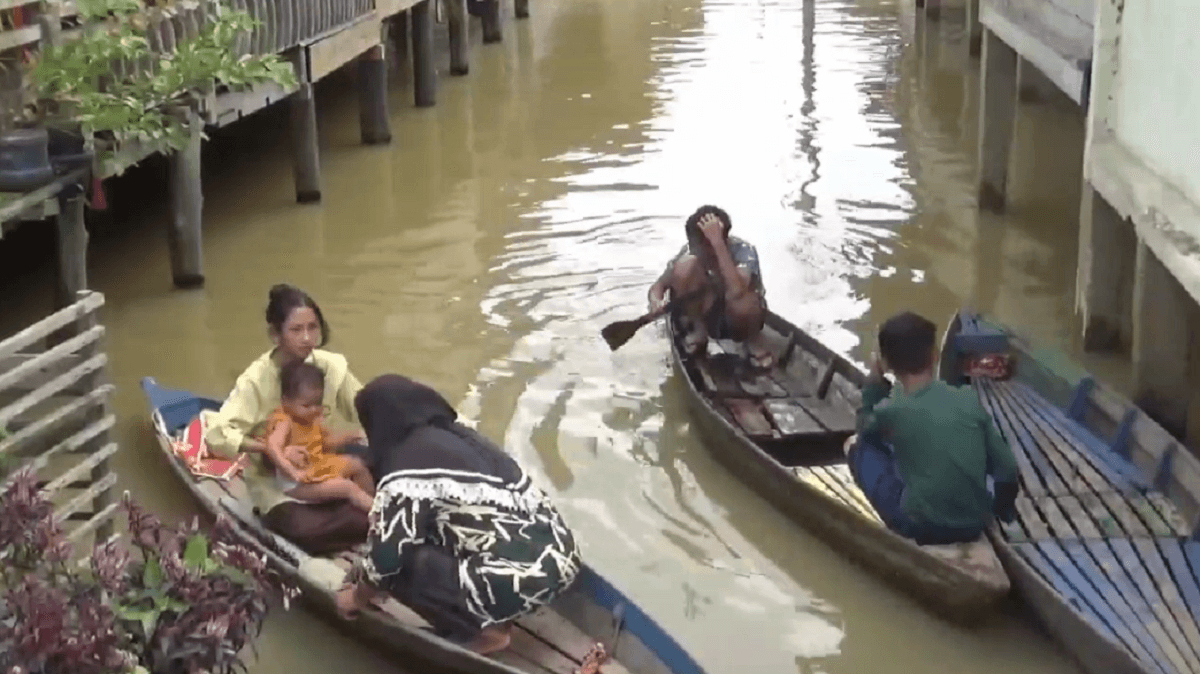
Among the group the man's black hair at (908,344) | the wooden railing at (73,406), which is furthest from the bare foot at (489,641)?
the man's black hair at (908,344)

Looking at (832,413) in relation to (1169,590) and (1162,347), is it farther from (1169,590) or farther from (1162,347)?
(1169,590)

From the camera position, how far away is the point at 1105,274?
8430 mm

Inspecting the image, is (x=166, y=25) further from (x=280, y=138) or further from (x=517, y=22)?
(x=517, y=22)

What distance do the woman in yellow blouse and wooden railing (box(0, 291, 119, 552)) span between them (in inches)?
22.3

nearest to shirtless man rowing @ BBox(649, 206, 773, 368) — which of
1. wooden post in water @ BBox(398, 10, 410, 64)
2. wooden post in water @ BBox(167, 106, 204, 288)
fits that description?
wooden post in water @ BBox(167, 106, 204, 288)

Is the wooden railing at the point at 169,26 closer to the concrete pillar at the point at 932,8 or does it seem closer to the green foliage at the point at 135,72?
the green foliage at the point at 135,72

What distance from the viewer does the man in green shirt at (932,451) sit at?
5.59 metres

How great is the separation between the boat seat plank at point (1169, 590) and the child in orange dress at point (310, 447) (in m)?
2.92

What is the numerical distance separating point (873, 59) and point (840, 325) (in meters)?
11.2

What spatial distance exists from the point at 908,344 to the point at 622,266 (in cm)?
530

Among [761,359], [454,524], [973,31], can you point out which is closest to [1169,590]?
[454,524]

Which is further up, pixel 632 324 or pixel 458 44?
pixel 458 44

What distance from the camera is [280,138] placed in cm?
1520

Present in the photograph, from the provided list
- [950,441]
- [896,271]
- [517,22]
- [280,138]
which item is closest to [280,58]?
[280,138]
